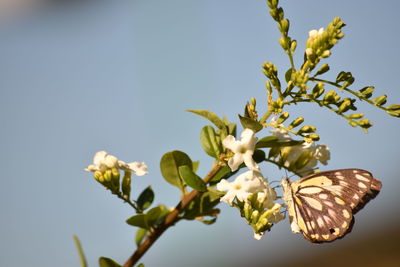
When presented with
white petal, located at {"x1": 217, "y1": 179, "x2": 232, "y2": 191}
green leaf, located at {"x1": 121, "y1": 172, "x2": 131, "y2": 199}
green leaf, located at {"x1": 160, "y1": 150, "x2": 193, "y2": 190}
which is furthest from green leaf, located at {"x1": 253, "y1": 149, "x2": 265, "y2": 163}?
green leaf, located at {"x1": 121, "y1": 172, "x2": 131, "y2": 199}

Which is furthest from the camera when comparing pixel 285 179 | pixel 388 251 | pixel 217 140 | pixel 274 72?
pixel 388 251

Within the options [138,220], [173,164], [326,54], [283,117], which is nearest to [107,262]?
[138,220]

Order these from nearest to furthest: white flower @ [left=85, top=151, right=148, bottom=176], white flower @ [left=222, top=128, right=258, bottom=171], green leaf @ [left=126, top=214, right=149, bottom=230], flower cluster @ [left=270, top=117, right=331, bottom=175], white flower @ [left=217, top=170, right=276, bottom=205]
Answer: white flower @ [left=222, top=128, right=258, bottom=171]
white flower @ [left=217, top=170, right=276, bottom=205]
green leaf @ [left=126, top=214, right=149, bottom=230]
flower cluster @ [left=270, top=117, right=331, bottom=175]
white flower @ [left=85, top=151, right=148, bottom=176]

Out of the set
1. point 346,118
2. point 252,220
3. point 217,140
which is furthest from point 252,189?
point 346,118

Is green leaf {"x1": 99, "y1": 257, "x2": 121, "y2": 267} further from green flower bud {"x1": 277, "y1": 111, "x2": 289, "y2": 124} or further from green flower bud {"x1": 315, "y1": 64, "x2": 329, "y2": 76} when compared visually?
green flower bud {"x1": 315, "y1": 64, "x2": 329, "y2": 76}

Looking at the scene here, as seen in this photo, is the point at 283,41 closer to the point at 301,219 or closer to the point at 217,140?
the point at 217,140

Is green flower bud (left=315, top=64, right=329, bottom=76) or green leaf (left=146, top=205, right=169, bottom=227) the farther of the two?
green leaf (left=146, top=205, right=169, bottom=227)

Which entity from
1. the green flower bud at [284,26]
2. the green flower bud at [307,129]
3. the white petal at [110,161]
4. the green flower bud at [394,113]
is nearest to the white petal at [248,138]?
the green flower bud at [307,129]

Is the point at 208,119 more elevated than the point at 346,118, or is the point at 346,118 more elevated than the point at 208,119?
the point at 208,119
